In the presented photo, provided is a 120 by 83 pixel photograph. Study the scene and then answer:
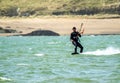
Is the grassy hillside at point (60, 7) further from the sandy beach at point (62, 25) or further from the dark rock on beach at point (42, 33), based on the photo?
the dark rock on beach at point (42, 33)

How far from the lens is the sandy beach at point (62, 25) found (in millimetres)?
92012

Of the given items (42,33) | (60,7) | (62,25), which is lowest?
(42,33)

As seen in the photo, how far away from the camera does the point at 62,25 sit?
99.5 m

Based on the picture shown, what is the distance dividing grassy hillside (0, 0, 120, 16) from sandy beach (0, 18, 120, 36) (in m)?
8.99

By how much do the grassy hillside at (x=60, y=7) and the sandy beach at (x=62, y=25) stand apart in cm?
899

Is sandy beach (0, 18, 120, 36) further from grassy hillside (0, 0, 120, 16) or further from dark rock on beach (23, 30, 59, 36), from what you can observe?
grassy hillside (0, 0, 120, 16)

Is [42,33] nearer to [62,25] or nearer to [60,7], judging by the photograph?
[62,25]

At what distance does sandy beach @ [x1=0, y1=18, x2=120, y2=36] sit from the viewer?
92.0 m

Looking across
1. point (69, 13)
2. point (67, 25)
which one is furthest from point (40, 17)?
point (67, 25)

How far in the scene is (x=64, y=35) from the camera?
90.1 meters

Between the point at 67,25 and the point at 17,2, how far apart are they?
132 feet

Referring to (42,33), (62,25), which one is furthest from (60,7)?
(42,33)

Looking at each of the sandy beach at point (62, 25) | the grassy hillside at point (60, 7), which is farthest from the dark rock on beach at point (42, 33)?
the grassy hillside at point (60, 7)

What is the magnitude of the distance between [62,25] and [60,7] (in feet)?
73.3
